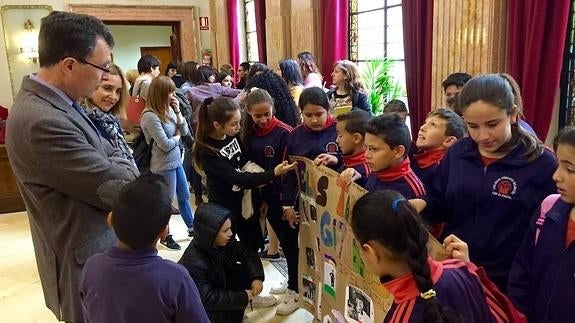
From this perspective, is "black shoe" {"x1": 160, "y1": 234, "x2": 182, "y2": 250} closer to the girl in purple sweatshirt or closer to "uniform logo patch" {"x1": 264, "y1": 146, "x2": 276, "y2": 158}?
"uniform logo patch" {"x1": 264, "y1": 146, "x2": 276, "y2": 158}

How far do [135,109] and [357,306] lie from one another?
350 centimetres

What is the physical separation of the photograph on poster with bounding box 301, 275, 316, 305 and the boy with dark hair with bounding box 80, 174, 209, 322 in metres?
1.31

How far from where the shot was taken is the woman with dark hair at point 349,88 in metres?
4.14

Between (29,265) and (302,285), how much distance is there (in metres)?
2.69

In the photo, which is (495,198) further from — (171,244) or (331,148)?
(171,244)

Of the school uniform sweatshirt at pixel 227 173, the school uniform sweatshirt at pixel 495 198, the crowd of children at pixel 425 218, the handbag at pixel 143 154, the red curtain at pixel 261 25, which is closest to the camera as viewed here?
the crowd of children at pixel 425 218

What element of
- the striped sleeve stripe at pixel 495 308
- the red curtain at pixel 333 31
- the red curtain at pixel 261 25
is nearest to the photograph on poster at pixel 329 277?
the striped sleeve stripe at pixel 495 308

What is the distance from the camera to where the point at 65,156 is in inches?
53.1

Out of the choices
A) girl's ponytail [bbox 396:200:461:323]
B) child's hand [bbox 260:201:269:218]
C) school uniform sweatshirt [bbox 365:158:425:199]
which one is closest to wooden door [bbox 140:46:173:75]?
child's hand [bbox 260:201:269:218]

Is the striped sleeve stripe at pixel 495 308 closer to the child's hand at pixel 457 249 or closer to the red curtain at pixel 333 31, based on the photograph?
the child's hand at pixel 457 249

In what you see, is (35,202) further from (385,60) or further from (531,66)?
(385,60)

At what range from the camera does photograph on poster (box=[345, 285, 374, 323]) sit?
1828mm

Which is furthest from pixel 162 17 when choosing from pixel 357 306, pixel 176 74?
pixel 357 306

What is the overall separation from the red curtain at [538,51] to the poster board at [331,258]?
201 centimetres
